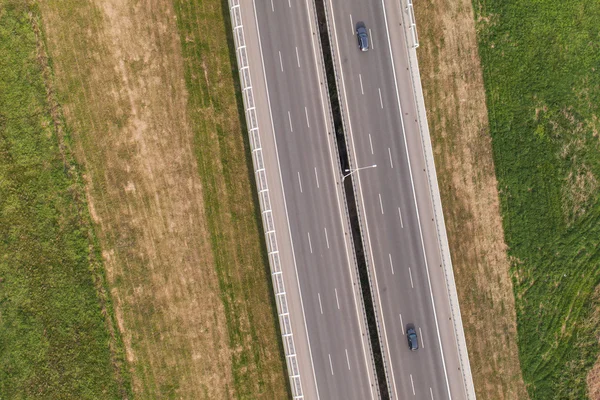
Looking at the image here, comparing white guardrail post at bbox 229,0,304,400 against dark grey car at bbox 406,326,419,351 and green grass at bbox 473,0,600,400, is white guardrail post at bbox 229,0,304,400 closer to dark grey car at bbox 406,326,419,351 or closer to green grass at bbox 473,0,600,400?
dark grey car at bbox 406,326,419,351

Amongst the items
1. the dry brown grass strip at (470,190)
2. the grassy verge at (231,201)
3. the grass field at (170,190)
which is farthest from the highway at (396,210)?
the grass field at (170,190)

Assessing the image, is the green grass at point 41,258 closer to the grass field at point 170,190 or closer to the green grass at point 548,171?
the grass field at point 170,190

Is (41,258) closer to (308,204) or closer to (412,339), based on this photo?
(308,204)

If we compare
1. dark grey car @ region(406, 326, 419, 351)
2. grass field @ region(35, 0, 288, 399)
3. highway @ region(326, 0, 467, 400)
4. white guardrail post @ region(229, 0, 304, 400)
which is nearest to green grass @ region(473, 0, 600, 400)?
highway @ region(326, 0, 467, 400)

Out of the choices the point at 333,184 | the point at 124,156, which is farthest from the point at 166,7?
the point at 333,184

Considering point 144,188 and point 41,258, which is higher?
point 144,188

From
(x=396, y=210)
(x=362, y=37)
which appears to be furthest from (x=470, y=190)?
(x=362, y=37)
